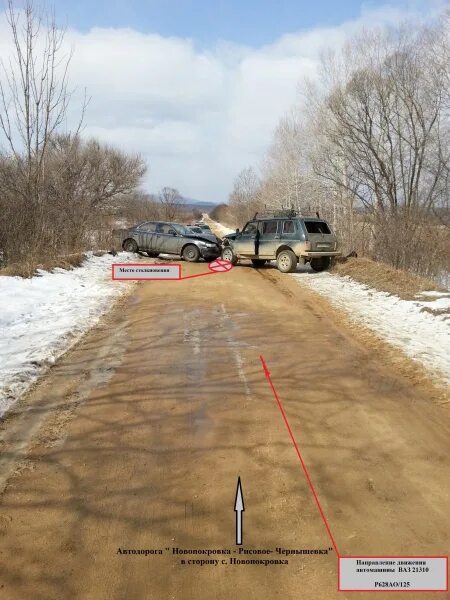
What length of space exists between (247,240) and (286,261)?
1964mm

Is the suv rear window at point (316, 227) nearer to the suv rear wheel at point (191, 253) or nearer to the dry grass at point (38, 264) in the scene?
the suv rear wheel at point (191, 253)

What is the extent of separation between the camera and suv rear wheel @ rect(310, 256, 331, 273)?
16703mm

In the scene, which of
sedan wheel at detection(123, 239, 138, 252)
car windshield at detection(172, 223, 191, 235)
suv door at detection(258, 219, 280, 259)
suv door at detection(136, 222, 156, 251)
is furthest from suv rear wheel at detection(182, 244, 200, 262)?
suv door at detection(258, 219, 280, 259)

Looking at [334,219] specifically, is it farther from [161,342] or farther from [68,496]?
[68,496]

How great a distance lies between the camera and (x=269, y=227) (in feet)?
55.4

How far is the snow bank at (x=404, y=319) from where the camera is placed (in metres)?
6.51

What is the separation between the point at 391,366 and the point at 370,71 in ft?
66.2

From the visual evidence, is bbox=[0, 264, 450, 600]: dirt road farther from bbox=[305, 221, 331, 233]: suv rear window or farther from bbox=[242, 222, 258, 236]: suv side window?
bbox=[242, 222, 258, 236]: suv side window

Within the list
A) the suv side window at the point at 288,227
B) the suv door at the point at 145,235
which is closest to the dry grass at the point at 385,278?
the suv side window at the point at 288,227

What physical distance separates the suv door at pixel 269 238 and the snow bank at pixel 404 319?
12.8 feet

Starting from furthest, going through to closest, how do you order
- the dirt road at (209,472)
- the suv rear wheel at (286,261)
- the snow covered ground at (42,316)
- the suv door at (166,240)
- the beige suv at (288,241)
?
the suv door at (166,240) < the suv rear wheel at (286,261) < the beige suv at (288,241) < the snow covered ground at (42,316) < the dirt road at (209,472)

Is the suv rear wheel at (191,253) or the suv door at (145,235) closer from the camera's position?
the suv rear wheel at (191,253)

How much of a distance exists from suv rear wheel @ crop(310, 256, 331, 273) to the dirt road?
10518mm

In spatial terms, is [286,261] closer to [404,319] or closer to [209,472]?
[404,319]
